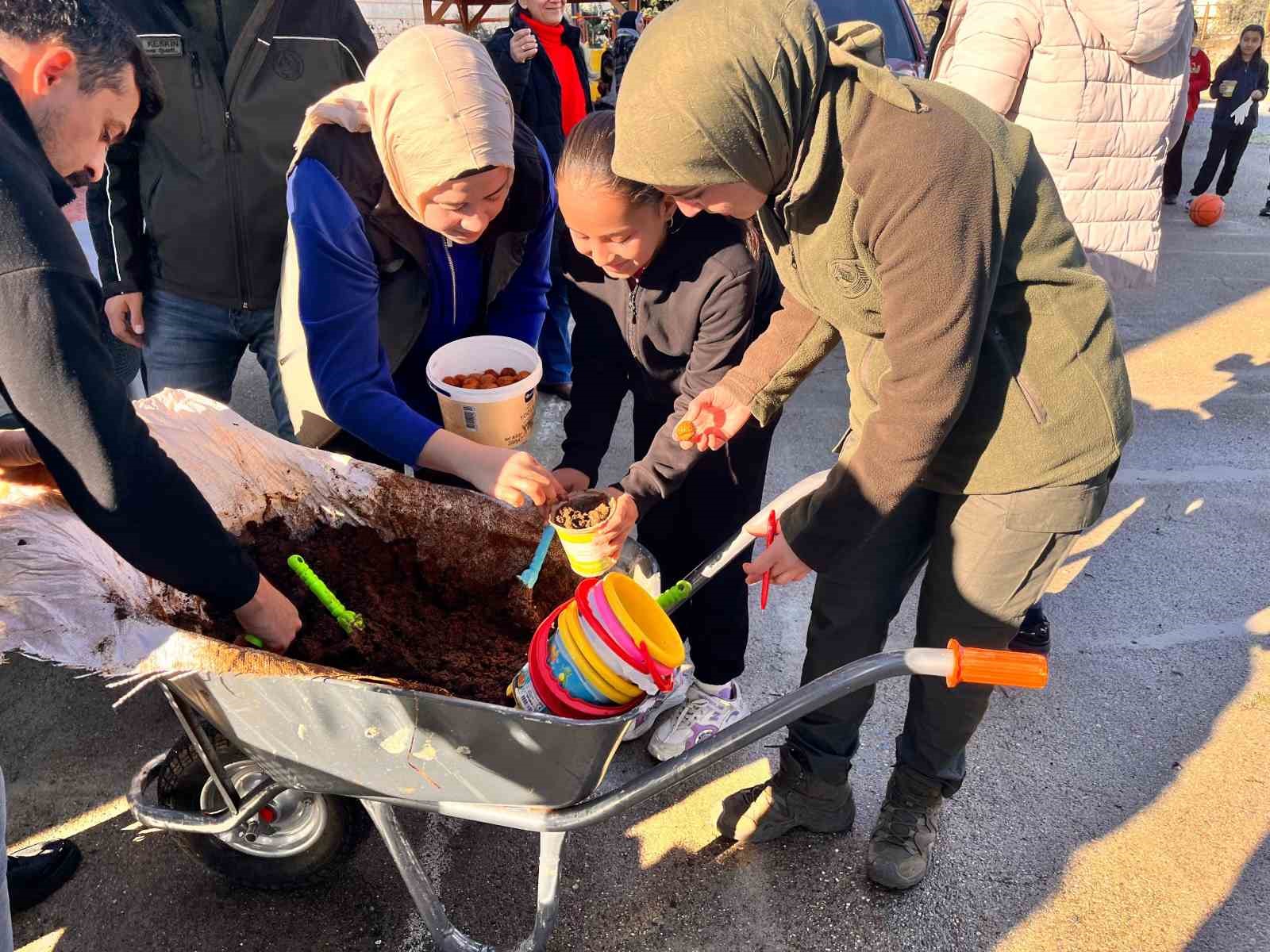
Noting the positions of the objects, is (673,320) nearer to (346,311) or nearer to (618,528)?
(618,528)

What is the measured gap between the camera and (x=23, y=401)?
104cm

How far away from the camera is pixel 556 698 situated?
3.93 feet

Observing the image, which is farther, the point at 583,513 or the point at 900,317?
the point at 583,513

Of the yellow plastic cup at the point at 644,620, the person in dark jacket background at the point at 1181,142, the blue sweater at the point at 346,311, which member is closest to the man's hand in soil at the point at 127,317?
the blue sweater at the point at 346,311

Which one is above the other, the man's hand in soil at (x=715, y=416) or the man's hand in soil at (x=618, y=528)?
the man's hand in soil at (x=715, y=416)

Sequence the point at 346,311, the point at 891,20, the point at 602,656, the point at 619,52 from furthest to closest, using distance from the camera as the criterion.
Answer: the point at 619,52 → the point at 891,20 → the point at 346,311 → the point at 602,656

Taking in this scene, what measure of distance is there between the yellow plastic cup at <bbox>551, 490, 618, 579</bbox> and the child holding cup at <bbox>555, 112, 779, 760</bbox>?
A: 0.02 meters

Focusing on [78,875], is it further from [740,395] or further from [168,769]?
[740,395]

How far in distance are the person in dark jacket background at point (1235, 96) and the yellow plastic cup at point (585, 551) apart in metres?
8.70

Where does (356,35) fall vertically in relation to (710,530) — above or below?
above

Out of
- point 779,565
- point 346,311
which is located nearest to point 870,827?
point 779,565

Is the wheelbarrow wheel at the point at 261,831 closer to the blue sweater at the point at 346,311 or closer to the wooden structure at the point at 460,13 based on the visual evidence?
the blue sweater at the point at 346,311

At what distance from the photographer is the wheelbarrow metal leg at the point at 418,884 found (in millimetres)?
1436

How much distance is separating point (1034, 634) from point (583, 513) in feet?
5.37
